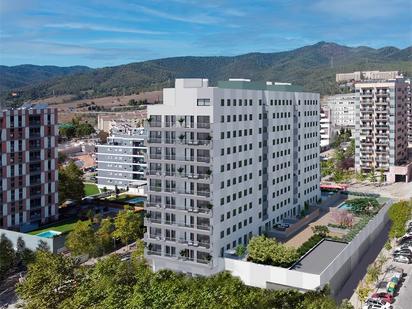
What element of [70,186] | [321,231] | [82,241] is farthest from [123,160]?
[321,231]

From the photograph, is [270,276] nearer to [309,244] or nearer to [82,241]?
[309,244]

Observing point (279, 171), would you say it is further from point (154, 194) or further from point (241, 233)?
point (154, 194)

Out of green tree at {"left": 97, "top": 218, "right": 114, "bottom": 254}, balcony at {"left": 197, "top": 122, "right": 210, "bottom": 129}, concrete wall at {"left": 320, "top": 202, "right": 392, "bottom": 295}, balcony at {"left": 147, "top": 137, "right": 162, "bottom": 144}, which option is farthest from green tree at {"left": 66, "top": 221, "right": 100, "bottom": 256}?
concrete wall at {"left": 320, "top": 202, "right": 392, "bottom": 295}

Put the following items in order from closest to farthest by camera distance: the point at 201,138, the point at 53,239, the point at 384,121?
the point at 201,138 < the point at 53,239 < the point at 384,121

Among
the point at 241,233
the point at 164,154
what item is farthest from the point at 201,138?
the point at 241,233

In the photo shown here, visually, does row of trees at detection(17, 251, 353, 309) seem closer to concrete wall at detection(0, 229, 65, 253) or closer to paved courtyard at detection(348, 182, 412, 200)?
concrete wall at detection(0, 229, 65, 253)

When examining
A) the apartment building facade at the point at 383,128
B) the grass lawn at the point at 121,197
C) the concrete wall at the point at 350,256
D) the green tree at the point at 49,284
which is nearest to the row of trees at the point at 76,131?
the grass lawn at the point at 121,197

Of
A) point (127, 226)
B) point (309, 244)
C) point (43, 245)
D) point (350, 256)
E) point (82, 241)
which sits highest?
point (127, 226)
